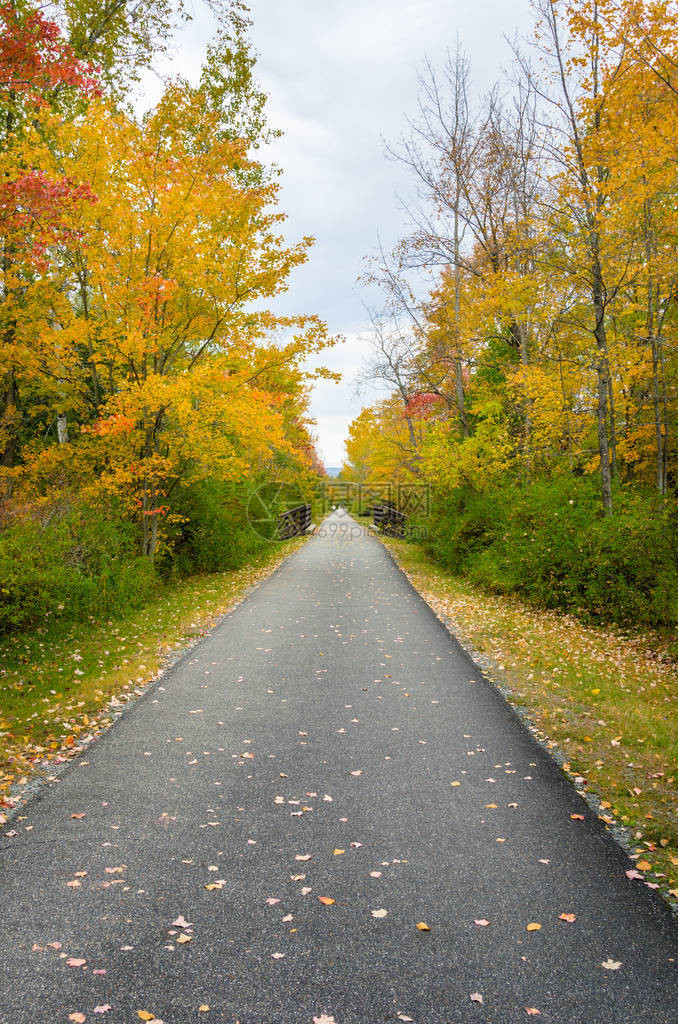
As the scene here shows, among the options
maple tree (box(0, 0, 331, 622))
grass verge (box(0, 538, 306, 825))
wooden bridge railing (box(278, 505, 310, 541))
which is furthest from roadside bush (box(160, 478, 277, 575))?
wooden bridge railing (box(278, 505, 310, 541))

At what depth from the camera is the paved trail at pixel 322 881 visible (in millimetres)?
2525

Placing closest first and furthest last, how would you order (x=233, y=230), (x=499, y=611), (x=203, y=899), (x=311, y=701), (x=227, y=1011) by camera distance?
(x=227, y=1011), (x=203, y=899), (x=311, y=701), (x=499, y=611), (x=233, y=230)

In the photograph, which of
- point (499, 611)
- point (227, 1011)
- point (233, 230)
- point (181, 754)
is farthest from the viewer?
point (233, 230)

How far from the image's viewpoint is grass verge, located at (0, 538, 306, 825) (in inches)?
195

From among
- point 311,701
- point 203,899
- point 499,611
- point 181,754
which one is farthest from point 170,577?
point 203,899

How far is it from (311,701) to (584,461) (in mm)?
9828

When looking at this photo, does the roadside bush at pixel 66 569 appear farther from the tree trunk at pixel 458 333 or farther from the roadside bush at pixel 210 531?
the tree trunk at pixel 458 333

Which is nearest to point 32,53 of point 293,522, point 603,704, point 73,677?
point 73,677

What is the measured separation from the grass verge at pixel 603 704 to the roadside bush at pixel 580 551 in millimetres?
458

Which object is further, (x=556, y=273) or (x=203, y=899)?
(x=556, y=273)

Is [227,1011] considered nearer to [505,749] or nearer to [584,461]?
[505,749]

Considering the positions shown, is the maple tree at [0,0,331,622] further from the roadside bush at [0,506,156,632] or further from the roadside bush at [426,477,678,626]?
the roadside bush at [426,477,678,626]

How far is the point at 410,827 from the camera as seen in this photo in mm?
3824

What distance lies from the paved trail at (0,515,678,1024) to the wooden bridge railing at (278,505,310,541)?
61.0 feet
